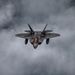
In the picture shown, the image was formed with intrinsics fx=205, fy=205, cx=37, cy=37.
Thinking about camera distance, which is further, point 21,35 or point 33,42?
point 21,35

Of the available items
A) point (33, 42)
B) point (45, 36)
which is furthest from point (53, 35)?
point (33, 42)

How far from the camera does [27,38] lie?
98250 millimetres

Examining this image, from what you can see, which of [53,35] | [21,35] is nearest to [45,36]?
[53,35]

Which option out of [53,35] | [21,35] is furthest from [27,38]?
[53,35]

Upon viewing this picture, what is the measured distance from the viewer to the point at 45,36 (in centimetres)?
9869

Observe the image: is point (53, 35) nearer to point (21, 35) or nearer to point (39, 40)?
point (39, 40)

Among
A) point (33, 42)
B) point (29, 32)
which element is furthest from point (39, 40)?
point (29, 32)

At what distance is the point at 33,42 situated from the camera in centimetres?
9306

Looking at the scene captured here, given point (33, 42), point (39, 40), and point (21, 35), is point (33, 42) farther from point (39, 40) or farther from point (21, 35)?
point (21, 35)

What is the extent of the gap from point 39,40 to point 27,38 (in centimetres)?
707

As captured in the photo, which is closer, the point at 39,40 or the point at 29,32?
the point at 39,40

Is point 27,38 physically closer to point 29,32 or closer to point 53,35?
point 29,32

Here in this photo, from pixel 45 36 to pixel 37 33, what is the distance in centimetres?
420

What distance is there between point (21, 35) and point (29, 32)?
4.77 meters
